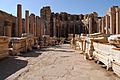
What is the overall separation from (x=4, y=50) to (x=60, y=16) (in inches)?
2075

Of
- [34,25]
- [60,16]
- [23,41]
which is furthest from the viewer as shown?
[60,16]

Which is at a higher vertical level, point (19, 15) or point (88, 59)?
point (19, 15)

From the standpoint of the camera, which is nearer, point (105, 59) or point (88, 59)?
point (105, 59)

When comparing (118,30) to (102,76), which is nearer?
(102,76)

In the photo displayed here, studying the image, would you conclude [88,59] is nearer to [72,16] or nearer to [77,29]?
[77,29]

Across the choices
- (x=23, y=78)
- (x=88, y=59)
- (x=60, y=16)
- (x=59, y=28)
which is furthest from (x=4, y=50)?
(x=60, y=16)

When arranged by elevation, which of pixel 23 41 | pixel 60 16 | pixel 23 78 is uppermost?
pixel 60 16

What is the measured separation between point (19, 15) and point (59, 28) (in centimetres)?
3606

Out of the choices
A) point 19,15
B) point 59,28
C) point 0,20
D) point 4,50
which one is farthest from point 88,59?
point 59,28

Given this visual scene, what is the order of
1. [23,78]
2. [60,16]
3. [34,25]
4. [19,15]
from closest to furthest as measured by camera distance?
1. [23,78]
2. [19,15]
3. [34,25]
4. [60,16]

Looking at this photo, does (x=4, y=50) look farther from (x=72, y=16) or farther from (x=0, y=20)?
(x=72, y=16)

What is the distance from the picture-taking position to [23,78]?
21.7 ft

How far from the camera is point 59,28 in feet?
196

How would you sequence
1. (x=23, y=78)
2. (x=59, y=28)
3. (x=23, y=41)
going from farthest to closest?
(x=59, y=28) < (x=23, y=41) < (x=23, y=78)
